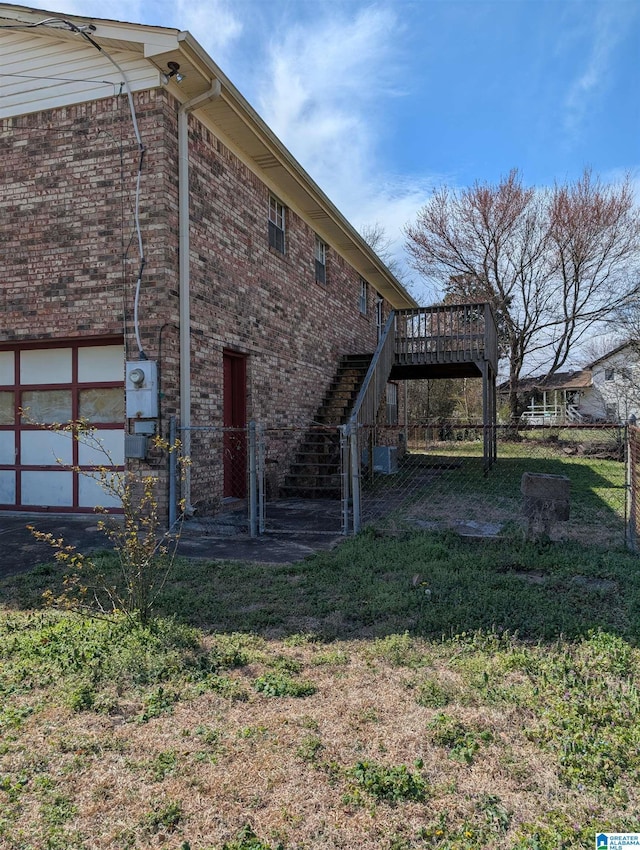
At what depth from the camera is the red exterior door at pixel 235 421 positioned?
934 cm

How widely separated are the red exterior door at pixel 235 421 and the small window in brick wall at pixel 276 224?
8.15 feet

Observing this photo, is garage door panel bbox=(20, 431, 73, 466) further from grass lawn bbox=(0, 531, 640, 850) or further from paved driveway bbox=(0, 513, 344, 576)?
grass lawn bbox=(0, 531, 640, 850)

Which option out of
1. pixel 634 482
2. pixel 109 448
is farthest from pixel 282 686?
pixel 109 448

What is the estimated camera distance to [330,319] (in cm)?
1374

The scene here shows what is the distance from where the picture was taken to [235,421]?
9766 mm

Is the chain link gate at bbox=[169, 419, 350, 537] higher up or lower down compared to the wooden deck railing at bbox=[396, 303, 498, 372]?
lower down

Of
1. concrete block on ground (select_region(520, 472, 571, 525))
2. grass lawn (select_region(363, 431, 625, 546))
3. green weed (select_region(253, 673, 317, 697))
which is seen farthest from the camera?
grass lawn (select_region(363, 431, 625, 546))

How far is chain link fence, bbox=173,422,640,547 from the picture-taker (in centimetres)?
695

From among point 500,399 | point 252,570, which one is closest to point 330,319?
point 252,570

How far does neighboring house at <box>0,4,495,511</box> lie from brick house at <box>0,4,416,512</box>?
0.07ft

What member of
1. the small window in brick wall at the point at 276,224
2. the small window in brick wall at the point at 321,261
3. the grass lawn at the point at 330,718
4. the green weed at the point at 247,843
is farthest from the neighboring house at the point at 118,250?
the green weed at the point at 247,843

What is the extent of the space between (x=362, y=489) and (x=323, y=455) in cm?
109

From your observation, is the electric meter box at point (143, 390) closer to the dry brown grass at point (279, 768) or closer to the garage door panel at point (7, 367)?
the garage door panel at point (7, 367)

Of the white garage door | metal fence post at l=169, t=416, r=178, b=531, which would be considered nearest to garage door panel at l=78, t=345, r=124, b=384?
the white garage door
